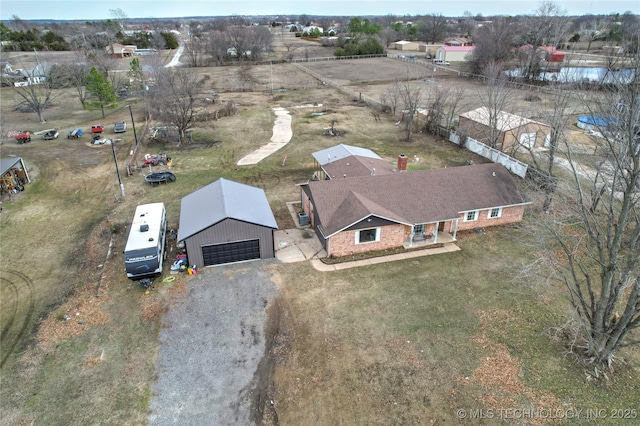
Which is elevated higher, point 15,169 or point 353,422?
point 15,169

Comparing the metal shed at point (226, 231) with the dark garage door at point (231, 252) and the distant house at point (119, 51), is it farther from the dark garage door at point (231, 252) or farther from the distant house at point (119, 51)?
the distant house at point (119, 51)

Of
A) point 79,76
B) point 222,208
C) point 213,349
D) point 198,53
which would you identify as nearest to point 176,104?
point 222,208

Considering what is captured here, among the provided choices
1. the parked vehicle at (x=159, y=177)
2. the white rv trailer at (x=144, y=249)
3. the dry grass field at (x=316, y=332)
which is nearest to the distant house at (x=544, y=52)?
the dry grass field at (x=316, y=332)

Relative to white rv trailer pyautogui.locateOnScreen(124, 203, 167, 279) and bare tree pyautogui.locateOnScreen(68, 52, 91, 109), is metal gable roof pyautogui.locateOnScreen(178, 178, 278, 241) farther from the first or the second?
bare tree pyautogui.locateOnScreen(68, 52, 91, 109)

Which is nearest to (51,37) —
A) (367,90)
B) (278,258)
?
(367,90)

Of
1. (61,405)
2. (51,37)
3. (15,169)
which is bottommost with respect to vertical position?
(61,405)

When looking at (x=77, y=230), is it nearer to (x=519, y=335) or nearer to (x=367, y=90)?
(x=519, y=335)

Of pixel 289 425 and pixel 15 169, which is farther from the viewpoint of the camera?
pixel 15 169
